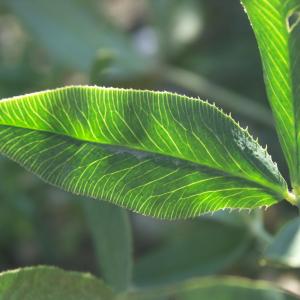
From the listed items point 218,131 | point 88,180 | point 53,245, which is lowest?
point 53,245

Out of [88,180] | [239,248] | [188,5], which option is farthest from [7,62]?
[88,180]

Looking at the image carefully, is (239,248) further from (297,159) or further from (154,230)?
(297,159)

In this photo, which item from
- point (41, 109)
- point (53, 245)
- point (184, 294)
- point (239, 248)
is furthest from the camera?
point (53, 245)

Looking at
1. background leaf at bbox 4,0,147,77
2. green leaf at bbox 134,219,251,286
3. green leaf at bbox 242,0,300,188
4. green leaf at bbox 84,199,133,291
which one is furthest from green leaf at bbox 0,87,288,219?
background leaf at bbox 4,0,147,77

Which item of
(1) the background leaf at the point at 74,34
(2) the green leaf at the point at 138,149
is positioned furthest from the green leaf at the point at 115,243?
(1) the background leaf at the point at 74,34

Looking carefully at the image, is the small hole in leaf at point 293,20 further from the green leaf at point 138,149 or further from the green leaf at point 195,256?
the green leaf at point 195,256

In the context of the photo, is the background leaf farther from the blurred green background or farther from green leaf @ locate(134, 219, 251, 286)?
green leaf @ locate(134, 219, 251, 286)

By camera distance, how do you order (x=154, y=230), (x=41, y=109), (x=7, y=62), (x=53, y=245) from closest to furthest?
(x=41, y=109)
(x=53, y=245)
(x=154, y=230)
(x=7, y=62)
